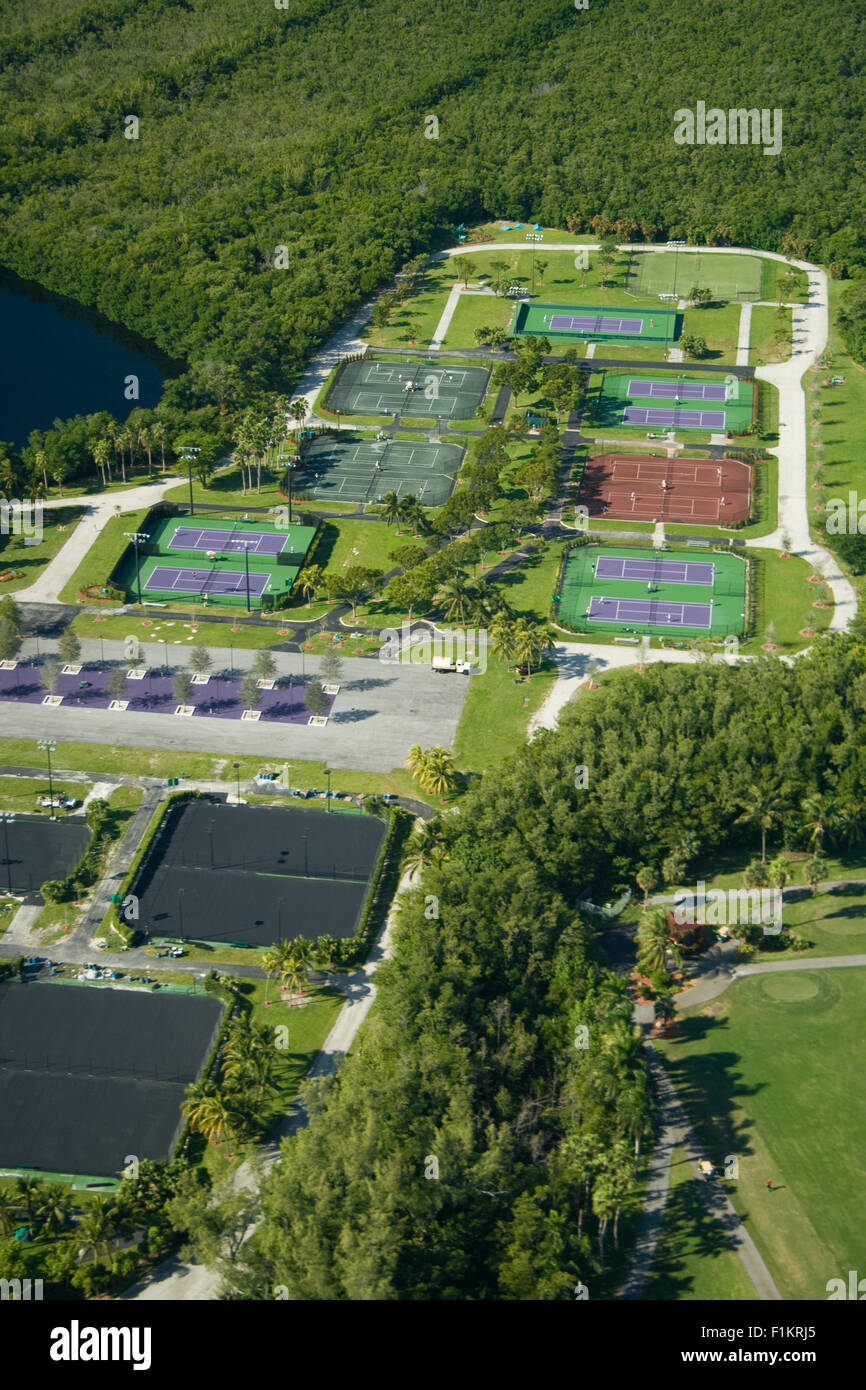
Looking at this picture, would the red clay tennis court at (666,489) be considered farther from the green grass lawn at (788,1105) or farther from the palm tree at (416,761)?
the green grass lawn at (788,1105)

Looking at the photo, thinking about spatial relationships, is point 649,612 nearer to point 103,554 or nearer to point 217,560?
point 217,560

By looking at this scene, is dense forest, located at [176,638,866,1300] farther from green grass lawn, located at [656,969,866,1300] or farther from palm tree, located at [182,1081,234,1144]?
green grass lawn, located at [656,969,866,1300]

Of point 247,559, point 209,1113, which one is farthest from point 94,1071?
point 247,559

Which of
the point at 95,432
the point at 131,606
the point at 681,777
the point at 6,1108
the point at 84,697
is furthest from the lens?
the point at 95,432

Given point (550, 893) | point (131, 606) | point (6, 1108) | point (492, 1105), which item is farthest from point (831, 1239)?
point (131, 606)

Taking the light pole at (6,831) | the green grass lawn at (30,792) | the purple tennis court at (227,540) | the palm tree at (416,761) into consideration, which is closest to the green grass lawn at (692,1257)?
the palm tree at (416,761)

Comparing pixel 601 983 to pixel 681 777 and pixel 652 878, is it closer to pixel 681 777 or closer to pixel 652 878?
pixel 652 878

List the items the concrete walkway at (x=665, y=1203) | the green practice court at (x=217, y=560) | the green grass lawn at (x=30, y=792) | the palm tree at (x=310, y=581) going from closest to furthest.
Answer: the concrete walkway at (x=665, y=1203) < the green grass lawn at (x=30, y=792) < the palm tree at (x=310, y=581) < the green practice court at (x=217, y=560)
